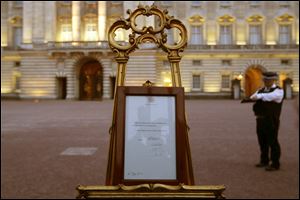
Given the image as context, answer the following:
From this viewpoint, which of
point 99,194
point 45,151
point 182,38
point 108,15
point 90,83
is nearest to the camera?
point 99,194

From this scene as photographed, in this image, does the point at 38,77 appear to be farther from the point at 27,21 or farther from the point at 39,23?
the point at 27,21

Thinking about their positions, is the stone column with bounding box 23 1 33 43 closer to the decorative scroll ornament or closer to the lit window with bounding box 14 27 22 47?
the lit window with bounding box 14 27 22 47

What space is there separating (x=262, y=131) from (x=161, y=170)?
234 inches

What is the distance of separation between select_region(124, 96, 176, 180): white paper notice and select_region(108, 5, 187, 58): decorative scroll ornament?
1.00ft

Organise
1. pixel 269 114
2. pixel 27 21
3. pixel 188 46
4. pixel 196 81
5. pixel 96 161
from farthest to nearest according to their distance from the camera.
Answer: pixel 27 21 → pixel 196 81 → pixel 188 46 → pixel 96 161 → pixel 269 114

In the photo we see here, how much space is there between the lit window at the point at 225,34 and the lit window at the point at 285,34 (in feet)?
17.4

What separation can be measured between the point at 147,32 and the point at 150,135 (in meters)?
0.61

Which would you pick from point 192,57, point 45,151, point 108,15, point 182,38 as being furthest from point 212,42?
point 182,38

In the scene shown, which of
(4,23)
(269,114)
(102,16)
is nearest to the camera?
(269,114)

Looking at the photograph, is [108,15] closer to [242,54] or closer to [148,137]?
[242,54]

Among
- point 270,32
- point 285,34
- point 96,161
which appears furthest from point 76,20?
point 96,161

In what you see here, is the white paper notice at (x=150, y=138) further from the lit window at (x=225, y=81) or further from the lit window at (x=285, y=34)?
the lit window at (x=285, y=34)

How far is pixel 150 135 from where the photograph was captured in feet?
7.11

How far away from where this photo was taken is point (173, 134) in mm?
2186
